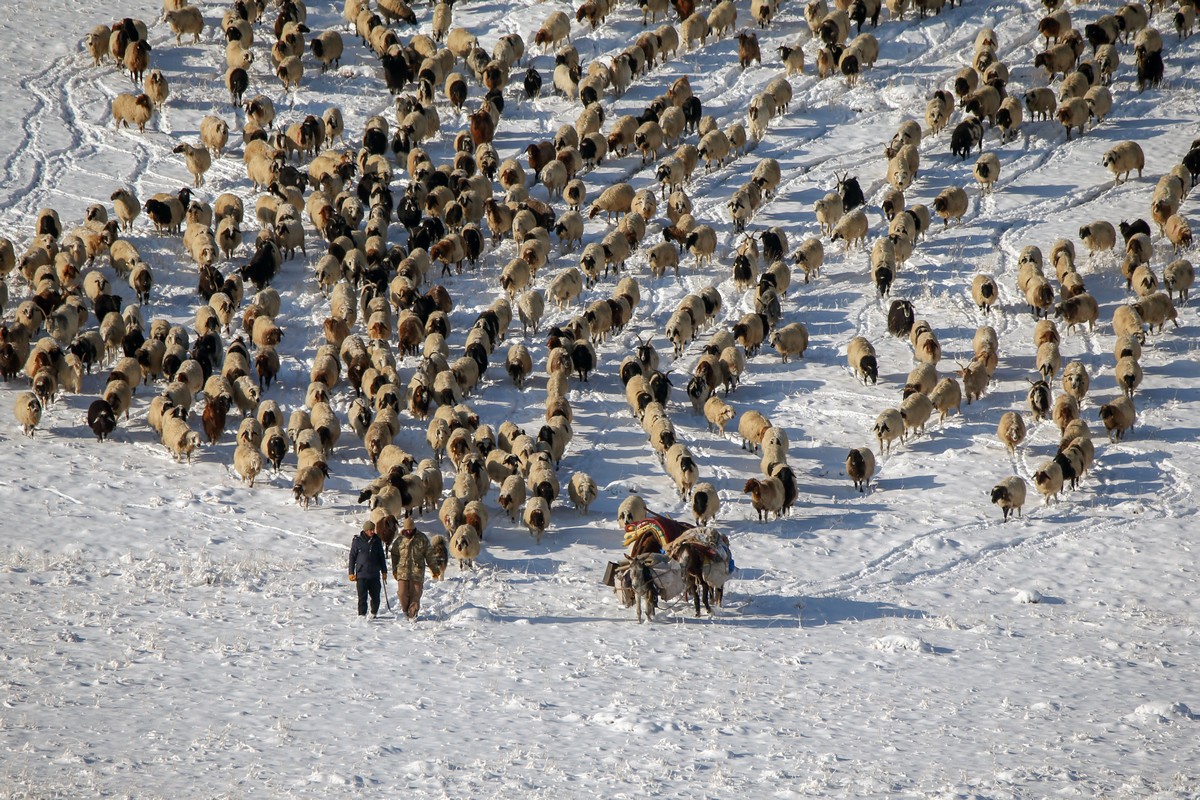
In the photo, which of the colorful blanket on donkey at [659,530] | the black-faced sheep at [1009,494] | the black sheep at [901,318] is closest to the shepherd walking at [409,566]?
the colorful blanket on donkey at [659,530]

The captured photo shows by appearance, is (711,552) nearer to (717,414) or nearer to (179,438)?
(717,414)

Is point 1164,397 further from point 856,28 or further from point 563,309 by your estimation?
point 856,28

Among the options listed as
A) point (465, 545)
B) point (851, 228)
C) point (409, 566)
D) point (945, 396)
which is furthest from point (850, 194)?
point (409, 566)

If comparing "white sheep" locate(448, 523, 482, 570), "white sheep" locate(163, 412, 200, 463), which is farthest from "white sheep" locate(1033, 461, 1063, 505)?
"white sheep" locate(163, 412, 200, 463)

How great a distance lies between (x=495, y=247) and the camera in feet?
97.9

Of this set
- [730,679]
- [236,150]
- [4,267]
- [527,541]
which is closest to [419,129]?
[236,150]

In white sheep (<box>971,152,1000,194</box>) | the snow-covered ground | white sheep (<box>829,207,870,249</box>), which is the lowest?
the snow-covered ground

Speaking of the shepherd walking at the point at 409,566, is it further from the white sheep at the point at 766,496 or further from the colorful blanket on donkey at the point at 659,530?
the white sheep at the point at 766,496

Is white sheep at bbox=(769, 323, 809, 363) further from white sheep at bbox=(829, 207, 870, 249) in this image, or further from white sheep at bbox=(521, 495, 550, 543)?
white sheep at bbox=(521, 495, 550, 543)

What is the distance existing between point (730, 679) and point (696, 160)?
65.7ft

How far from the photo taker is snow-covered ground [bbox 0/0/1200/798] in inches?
479

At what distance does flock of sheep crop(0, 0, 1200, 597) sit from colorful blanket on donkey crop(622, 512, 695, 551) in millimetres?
2021

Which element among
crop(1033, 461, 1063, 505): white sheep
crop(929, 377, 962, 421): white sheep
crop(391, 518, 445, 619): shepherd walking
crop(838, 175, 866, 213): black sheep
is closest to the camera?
crop(391, 518, 445, 619): shepherd walking

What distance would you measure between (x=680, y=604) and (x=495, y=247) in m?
14.3
